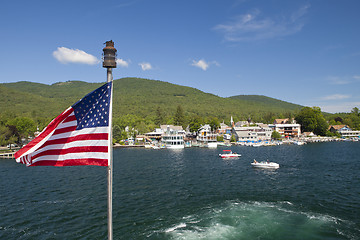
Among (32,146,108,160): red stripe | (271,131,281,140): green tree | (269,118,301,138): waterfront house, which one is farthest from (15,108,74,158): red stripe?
(269,118,301,138): waterfront house

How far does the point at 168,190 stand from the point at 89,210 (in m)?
13.1

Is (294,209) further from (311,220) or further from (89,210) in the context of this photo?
(89,210)

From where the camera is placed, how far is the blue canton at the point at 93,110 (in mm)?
8539

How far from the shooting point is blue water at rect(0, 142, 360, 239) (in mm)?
22250

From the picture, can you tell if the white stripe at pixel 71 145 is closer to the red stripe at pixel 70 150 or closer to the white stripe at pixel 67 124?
the red stripe at pixel 70 150

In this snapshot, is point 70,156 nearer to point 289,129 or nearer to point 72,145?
point 72,145

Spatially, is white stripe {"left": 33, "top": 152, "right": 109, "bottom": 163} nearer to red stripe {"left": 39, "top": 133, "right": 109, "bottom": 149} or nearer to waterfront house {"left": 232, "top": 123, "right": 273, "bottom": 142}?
red stripe {"left": 39, "top": 133, "right": 109, "bottom": 149}

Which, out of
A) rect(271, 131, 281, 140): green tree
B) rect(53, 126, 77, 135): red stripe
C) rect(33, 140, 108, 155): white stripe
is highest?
rect(53, 126, 77, 135): red stripe

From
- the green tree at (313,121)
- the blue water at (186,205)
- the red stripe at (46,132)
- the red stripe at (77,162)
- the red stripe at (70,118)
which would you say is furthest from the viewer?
the green tree at (313,121)

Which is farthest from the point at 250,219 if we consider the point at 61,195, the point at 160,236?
the point at 61,195

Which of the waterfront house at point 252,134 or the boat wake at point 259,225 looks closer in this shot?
the boat wake at point 259,225

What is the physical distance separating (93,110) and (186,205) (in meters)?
24.5

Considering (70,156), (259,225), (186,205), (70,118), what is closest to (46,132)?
(70,118)

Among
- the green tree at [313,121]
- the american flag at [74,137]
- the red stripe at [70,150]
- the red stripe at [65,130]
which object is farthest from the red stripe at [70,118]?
the green tree at [313,121]
